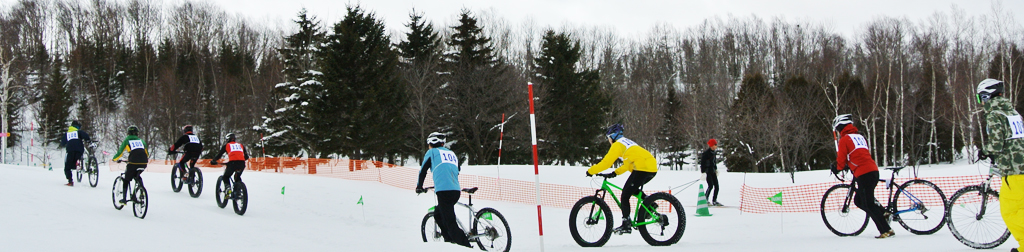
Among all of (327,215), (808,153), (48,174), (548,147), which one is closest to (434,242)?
(327,215)

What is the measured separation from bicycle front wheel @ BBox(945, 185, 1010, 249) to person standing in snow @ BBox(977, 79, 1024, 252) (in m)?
0.98

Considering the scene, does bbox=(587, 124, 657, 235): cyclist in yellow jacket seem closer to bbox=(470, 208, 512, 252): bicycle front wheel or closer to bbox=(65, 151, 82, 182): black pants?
bbox=(470, 208, 512, 252): bicycle front wheel

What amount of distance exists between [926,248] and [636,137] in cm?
3907

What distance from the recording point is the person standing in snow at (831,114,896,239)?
6.83 metres

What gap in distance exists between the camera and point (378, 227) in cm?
1097

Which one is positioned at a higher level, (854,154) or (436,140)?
(436,140)

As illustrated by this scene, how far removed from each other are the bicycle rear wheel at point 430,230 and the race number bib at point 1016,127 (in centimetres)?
548

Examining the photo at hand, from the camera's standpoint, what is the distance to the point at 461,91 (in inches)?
1363

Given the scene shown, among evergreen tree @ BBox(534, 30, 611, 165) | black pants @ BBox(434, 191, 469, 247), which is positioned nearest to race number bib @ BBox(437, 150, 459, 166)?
black pants @ BBox(434, 191, 469, 247)

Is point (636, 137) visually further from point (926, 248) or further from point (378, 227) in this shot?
point (926, 248)

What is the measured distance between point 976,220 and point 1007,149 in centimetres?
154

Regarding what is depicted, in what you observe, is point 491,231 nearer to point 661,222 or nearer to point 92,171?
point 661,222

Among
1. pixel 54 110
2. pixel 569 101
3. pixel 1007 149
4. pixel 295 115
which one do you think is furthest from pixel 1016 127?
pixel 54 110

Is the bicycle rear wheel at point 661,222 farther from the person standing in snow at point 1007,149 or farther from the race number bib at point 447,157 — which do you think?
the person standing in snow at point 1007,149
